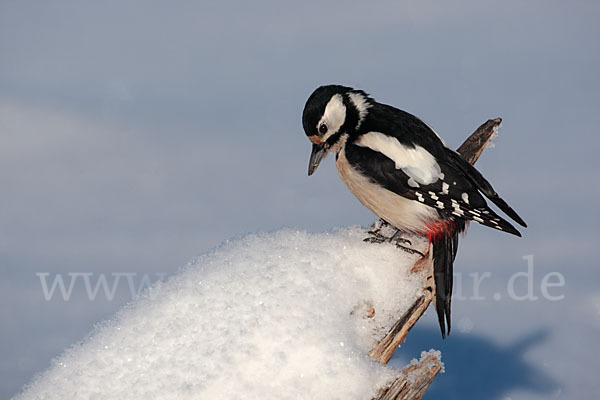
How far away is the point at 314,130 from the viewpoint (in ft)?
13.8

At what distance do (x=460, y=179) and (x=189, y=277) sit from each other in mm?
1718

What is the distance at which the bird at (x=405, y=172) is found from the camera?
3.99 m

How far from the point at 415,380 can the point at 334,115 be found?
1730 millimetres

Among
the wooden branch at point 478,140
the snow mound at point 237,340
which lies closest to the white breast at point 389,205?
the snow mound at point 237,340

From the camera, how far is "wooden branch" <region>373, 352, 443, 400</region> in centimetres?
311

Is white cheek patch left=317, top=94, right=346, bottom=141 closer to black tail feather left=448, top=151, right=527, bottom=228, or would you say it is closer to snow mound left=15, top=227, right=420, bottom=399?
black tail feather left=448, top=151, right=527, bottom=228

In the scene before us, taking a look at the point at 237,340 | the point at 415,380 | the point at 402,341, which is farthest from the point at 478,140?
the point at 237,340

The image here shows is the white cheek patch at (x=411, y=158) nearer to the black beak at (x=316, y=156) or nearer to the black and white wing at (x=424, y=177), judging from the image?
the black and white wing at (x=424, y=177)

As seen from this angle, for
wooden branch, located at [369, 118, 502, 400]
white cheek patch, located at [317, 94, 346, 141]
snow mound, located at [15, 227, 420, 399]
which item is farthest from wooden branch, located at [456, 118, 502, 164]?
snow mound, located at [15, 227, 420, 399]

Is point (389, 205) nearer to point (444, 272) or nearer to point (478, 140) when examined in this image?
point (444, 272)

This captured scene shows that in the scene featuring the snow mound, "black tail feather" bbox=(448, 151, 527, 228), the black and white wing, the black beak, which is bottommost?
the snow mound

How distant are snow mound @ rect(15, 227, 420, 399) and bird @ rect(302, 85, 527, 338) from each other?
29.7 inches

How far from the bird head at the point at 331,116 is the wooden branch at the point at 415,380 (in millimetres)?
1556

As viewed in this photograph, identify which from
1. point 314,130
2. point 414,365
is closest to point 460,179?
point 314,130
